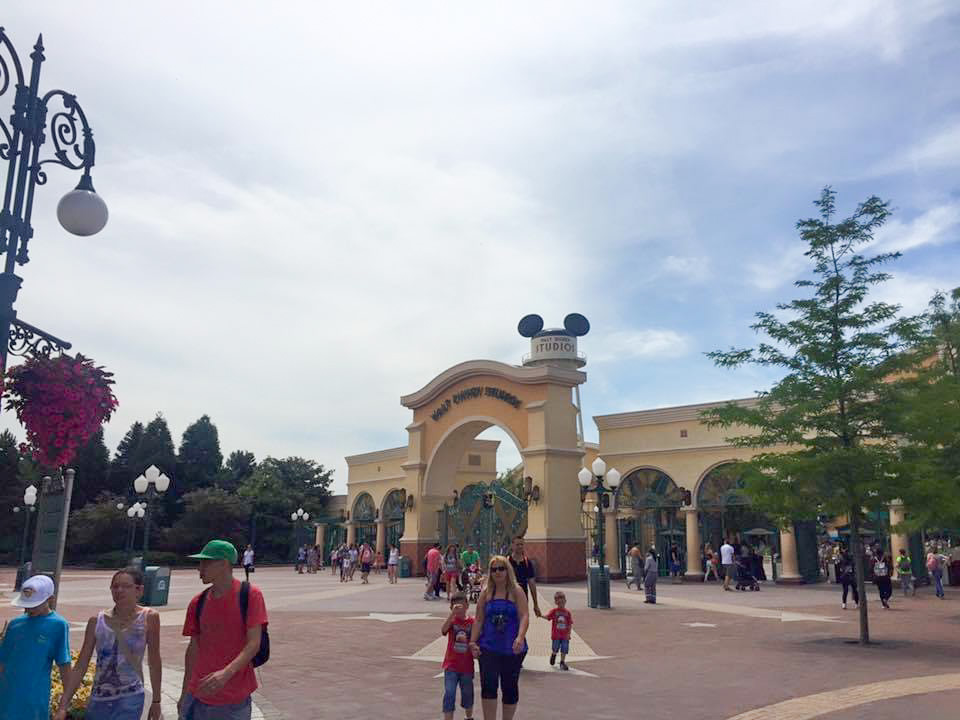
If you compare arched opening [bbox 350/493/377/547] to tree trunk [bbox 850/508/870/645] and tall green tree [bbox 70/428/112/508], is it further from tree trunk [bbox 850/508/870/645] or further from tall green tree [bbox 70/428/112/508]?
tree trunk [bbox 850/508/870/645]

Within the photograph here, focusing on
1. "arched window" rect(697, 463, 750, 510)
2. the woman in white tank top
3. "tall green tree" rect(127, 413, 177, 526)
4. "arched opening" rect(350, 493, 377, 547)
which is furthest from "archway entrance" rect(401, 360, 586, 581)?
"tall green tree" rect(127, 413, 177, 526)

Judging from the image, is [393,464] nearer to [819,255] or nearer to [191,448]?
[191,448]

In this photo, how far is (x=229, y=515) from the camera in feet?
163

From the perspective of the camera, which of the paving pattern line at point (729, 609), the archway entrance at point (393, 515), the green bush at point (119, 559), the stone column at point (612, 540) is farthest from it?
the green bush at point (119, 559)

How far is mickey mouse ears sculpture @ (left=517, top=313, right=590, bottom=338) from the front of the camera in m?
45.7

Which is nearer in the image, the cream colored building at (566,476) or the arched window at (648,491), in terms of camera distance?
the cream colored building at (566,476)

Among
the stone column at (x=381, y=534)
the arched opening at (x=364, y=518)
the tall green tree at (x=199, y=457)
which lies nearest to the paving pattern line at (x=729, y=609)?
the stone column at (x=381, y=534)

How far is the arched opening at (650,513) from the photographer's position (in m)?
30.7

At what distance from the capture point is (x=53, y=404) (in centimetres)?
639

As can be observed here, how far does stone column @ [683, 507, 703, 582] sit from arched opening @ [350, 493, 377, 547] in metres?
21.4

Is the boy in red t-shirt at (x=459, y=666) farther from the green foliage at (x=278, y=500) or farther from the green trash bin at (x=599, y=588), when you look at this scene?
the green foliage at (x=278, y=500)

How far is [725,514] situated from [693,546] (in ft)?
8.32

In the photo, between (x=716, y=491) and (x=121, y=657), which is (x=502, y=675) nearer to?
(x=121, y=657)

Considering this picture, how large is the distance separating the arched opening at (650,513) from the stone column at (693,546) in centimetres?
80
